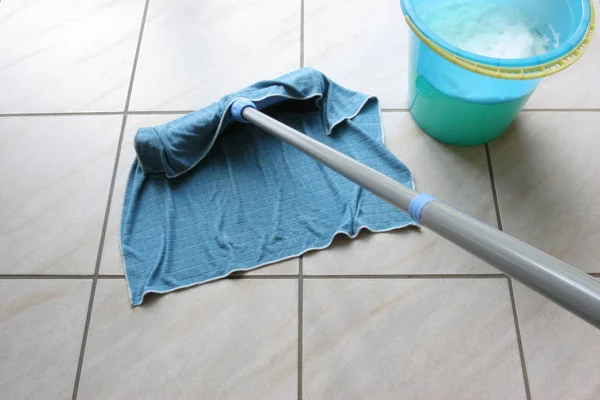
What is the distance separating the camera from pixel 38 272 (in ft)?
3.02

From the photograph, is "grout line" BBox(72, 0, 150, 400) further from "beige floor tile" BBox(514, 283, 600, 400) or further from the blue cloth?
"beige floor tile" BBox(514, 283, 600, 400)

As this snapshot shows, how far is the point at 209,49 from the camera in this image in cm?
113

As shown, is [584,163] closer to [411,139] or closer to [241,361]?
[411,139]

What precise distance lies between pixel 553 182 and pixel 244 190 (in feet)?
1.91

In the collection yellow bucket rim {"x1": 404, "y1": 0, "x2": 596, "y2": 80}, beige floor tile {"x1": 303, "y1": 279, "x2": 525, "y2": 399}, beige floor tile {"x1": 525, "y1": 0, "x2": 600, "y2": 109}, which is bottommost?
beige floor tile {"x1": 303, "y1": 279, "x2": 525, "y2": 399}

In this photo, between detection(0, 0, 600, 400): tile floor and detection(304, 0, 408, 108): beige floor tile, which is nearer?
detection(0, 0, 600, 400): tile floor

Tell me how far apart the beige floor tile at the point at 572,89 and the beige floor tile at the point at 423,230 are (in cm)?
18

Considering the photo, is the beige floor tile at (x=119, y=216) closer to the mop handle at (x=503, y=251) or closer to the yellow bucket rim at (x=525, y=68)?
the mop handle at (x=503, y=251)

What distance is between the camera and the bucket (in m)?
0.72

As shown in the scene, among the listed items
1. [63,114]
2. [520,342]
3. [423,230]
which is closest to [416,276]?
[423,230]

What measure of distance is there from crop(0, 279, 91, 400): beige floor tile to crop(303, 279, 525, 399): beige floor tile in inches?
15.6

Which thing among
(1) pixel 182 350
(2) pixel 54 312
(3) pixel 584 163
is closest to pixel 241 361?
(1) pixel 182 350

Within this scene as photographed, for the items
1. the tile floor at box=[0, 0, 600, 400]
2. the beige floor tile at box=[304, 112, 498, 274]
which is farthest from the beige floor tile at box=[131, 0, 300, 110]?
the beige floor tile at box=[304, 112, 498, 274]

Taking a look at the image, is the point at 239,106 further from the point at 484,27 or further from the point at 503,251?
the point at 503,251
